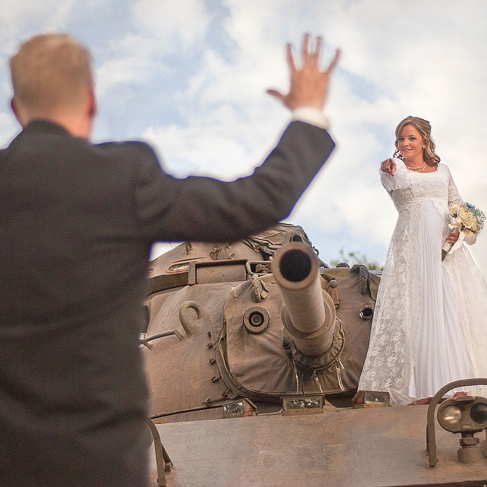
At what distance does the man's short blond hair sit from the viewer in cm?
150

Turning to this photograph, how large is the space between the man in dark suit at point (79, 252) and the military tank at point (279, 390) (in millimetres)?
1305

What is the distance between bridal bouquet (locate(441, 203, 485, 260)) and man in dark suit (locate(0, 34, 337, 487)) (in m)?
3.53

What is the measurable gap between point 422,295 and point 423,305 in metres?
0.08

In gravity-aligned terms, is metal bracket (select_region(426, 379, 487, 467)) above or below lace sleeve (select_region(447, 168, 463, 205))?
below

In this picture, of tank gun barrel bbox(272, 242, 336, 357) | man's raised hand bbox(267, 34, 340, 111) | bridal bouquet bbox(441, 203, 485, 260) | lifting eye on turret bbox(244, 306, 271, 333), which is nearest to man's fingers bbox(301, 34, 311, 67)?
man's raised hand bbox(267, 34, 340, 111)

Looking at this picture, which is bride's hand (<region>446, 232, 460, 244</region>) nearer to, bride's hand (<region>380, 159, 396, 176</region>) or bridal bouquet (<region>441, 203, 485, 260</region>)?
bridal bouquet (<region>441, 203, 485, 260</region>)

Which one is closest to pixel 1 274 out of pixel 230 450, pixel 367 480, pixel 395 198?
pixel 367 480

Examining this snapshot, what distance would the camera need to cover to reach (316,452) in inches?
145

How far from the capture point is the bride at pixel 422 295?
459 cm

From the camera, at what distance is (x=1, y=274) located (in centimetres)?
146

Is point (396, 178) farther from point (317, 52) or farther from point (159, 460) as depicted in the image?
point (317, 52)

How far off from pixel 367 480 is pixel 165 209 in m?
2.27

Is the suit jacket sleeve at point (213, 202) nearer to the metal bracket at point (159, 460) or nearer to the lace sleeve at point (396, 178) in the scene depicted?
the metal bracket at point (159, 460)

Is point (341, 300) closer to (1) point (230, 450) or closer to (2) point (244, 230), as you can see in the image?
(1) point (230, 450)
